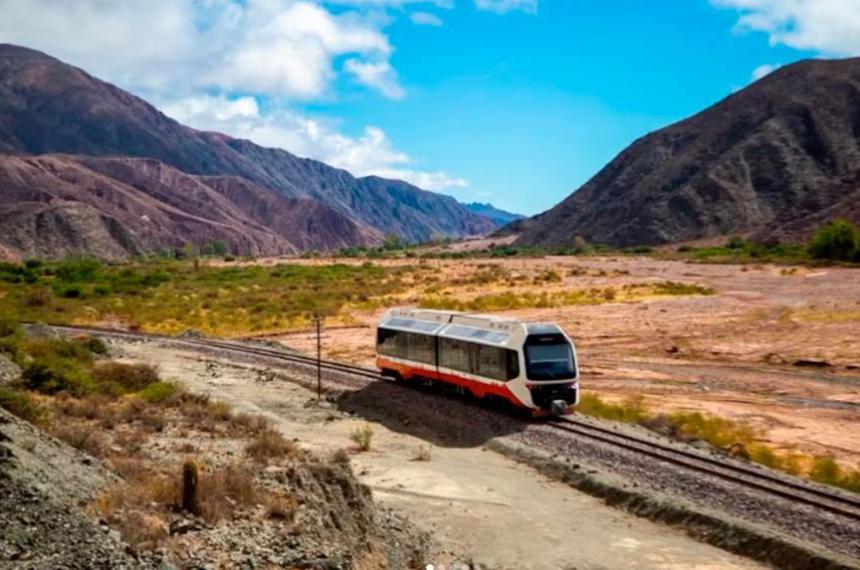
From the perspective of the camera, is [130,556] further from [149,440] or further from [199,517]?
[149,440]

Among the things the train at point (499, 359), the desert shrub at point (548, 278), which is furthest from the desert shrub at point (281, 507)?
the desert shrub at point (548, 278)

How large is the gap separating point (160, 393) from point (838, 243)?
95178mm

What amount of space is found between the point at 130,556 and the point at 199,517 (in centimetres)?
226

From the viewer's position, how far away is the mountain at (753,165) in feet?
543

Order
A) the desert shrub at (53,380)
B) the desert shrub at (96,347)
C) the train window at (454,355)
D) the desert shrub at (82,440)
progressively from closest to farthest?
the desert shrub at (82,440), the desert shrub at (53,380), the train window at (454,355), the desert shrub at (96,347)

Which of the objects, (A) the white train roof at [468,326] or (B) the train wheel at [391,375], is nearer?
(A) the white train roof at [468,326]

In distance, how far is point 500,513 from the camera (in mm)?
17438

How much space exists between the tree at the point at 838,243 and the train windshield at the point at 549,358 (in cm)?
8637

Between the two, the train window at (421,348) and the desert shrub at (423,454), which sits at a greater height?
the train window at (421,348)

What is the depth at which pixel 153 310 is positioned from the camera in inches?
2500

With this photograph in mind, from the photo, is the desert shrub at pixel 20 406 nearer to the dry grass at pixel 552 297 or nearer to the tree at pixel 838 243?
the dry grass at pixel 552 297

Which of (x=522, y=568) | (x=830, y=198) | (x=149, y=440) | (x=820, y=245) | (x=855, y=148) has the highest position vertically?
(x=855, y=148)

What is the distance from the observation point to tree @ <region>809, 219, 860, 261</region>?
97.6m

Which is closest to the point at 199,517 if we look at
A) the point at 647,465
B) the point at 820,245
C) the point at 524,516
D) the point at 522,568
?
the point at 522,568
